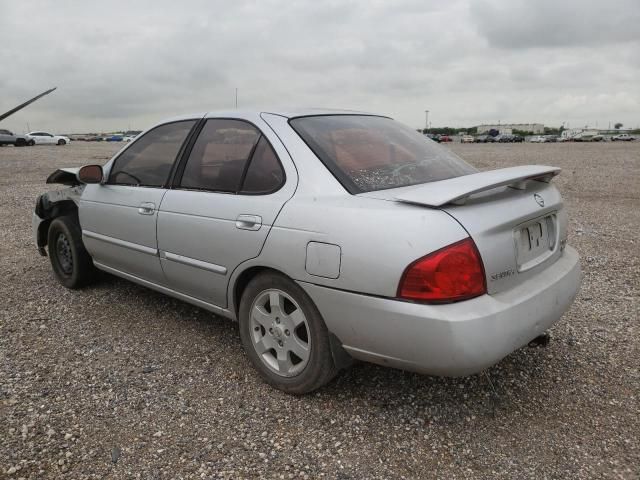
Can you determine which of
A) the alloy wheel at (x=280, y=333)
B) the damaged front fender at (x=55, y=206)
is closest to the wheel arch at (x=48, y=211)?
the damaged front fender at (x=55, y=206)

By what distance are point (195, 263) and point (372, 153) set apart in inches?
50.3

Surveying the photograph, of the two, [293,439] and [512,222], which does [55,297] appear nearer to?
[293,439]

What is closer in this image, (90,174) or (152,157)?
(152,157)

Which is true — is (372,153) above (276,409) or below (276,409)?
above

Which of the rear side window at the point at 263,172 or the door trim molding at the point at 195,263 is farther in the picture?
the door trim molding at the point at 195,263

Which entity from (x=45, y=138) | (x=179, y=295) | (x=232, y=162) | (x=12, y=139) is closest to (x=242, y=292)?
(x=179, y=295)

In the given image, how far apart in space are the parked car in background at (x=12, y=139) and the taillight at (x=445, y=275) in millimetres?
45598

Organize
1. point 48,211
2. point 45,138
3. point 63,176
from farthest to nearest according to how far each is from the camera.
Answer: point 45,138 < point 48,211 < point 63,176

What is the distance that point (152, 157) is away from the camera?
3.79 metres

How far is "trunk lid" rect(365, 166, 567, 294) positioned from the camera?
2287 mm

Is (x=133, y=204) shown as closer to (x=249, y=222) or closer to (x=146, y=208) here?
(x=146, y=208)

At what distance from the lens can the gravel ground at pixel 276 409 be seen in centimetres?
234

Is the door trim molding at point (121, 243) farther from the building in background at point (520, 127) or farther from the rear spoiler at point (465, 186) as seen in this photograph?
the building in background at point (520, 127)

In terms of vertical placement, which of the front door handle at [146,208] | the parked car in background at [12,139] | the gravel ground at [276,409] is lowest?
the gravel ground at [276,409]
